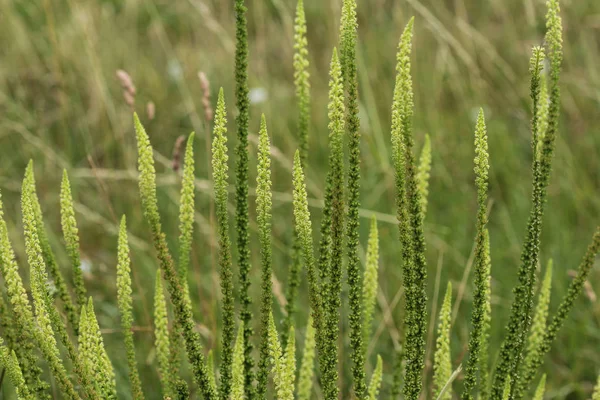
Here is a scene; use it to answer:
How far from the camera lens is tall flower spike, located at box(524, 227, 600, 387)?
1.27 metres

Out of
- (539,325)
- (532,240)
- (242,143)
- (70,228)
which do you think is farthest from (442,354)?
(70,228)

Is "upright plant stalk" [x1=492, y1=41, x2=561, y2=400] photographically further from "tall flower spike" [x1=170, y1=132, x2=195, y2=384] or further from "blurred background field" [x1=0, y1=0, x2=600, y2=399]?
"blurred background field" [x1=0, y1=0, x2=600, y2=399]

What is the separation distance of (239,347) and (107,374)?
0.23 metres

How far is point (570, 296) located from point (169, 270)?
26.7 inches

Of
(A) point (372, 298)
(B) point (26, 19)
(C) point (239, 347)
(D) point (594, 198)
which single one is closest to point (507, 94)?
(D) point (594, 198)

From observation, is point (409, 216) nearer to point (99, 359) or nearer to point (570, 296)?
point (570, 296)

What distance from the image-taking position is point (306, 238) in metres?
1.16

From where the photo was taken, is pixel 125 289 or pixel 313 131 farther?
pixel 313 131

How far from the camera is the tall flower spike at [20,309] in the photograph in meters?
1.17

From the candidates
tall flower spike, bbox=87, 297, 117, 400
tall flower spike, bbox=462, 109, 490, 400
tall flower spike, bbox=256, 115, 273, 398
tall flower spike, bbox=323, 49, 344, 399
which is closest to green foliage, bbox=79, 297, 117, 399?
tall flower spike, bbox=87, 297, 117, 400

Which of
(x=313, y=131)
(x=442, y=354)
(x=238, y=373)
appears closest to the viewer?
(x=238, y=373)

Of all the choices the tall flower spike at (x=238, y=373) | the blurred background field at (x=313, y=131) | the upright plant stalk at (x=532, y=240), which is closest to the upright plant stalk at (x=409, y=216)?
the upright plant stalk at (x=532, y=240)

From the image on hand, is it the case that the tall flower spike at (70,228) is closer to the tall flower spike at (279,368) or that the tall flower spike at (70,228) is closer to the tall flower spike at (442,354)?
the tall flower spike at (279,368)

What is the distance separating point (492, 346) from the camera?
9.29ft
